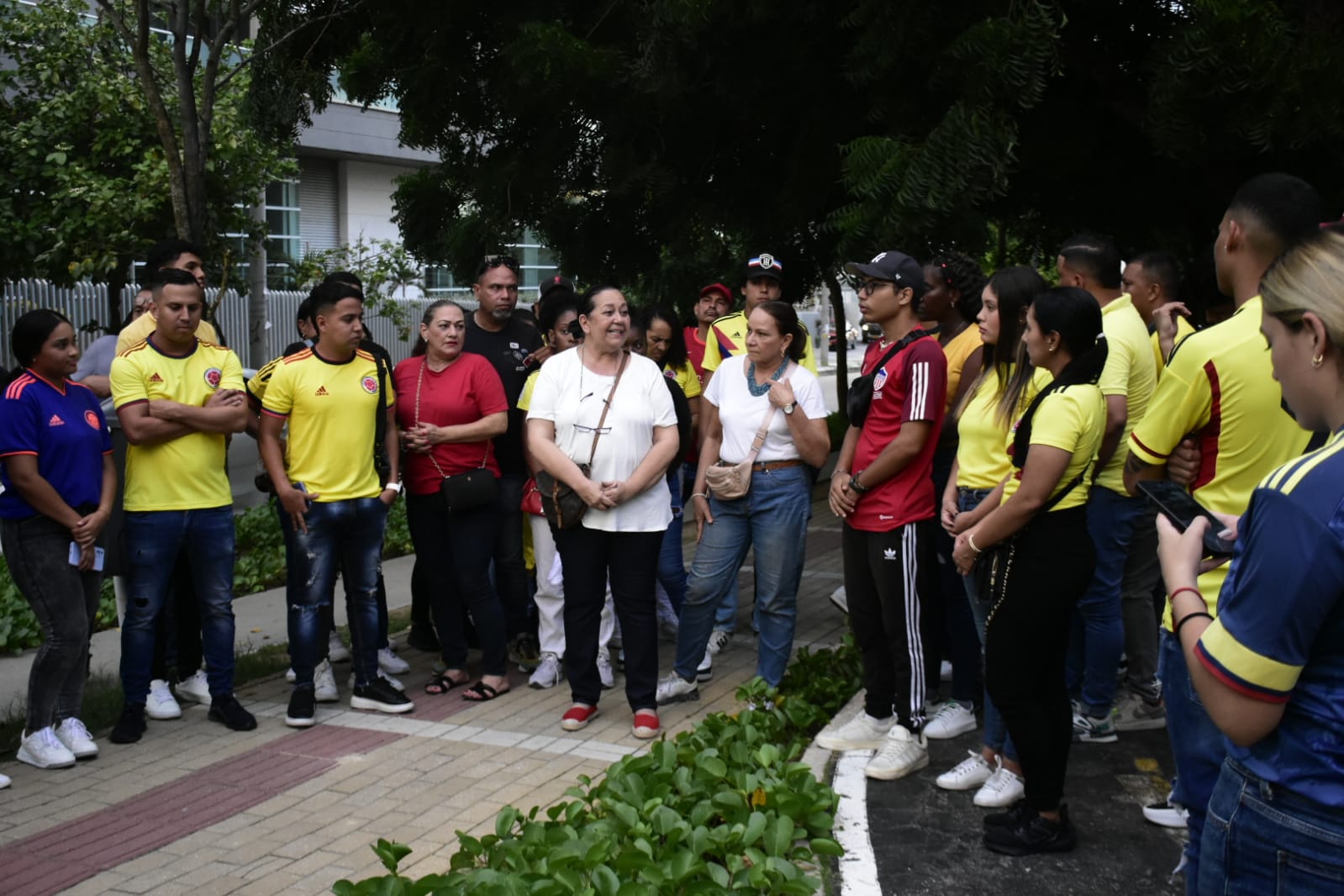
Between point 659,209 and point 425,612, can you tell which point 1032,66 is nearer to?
point 659,209

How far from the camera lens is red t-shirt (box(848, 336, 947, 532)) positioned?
18.5 ft

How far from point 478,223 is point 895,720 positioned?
5.17m

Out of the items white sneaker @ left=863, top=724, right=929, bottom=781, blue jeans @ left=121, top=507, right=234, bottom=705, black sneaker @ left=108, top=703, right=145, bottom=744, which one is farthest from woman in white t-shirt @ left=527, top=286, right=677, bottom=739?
black sneaker @ left=108, top=703, right=145, bottom=744

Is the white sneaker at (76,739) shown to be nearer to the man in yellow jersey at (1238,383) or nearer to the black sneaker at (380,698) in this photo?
the black sneaker at (380,698)

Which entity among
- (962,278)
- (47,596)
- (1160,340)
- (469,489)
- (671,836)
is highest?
(962,278)

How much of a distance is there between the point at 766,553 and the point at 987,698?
1.63 m

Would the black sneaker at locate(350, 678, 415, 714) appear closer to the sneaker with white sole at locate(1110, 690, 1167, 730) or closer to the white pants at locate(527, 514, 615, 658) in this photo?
the white pants at locate(527, 514, 615, 658)

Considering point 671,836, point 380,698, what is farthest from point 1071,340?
point 380,698

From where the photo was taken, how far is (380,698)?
21.8 feet

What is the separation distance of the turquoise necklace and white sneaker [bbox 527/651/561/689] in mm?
1827

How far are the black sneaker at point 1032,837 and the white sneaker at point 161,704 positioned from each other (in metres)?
3.95

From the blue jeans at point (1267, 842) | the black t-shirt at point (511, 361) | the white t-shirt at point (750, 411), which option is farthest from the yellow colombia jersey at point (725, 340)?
the blue jeans at point (1267, 842)

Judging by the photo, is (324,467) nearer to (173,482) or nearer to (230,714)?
(173,482)

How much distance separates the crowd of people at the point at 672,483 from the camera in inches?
180
